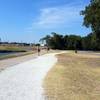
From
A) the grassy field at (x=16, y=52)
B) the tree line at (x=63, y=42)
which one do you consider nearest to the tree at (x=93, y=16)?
the grassy field at (x=16, y=52)

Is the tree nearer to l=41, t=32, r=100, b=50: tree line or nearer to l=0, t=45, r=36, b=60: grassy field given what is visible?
l=0, t=45, r=36, b=60: grassy field

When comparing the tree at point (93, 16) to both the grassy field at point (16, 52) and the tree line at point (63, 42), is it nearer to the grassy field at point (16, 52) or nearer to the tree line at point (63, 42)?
the grassy field at point (16, 52)

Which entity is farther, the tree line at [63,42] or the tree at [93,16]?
the tree line at [63,42]

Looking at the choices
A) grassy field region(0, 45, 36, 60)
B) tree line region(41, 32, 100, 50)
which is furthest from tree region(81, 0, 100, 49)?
tree line region(41, 32, 100, 50)

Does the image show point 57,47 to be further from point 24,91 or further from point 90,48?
point 24,91

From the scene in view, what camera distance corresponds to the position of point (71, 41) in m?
166

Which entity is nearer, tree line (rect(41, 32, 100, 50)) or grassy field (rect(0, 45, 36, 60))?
grassy field (rect(0, 45, 36, 60))

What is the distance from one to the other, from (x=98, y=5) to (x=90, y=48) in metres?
115

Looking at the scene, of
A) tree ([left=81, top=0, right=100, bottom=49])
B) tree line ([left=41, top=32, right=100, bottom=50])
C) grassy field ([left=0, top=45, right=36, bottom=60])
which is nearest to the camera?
tree ([left=81, top=0, right=100, bottom=49])

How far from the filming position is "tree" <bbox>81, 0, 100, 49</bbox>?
4482 cm

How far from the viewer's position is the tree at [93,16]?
4482 cm

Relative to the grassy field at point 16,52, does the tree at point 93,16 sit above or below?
above

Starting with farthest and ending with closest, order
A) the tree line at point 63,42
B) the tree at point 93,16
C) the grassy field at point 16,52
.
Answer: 1. the tree line at point 63,42
2. the grassy field at point 16,52
3. the tree at point 93,16

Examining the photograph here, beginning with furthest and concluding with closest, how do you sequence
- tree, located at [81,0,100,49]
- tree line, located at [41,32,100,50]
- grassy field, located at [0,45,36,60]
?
tree line, located at [41,32,100,50], grassy field, located at [0,45,36,60], tree, located at [81,0,100,49]
